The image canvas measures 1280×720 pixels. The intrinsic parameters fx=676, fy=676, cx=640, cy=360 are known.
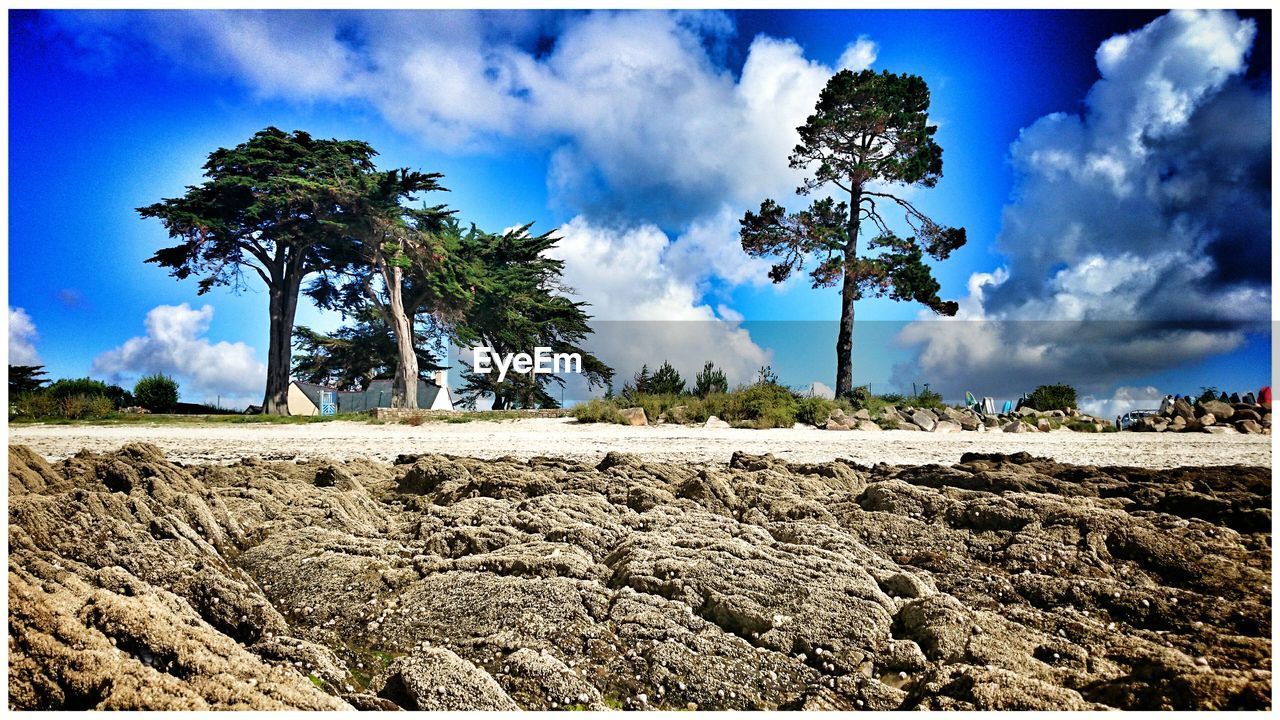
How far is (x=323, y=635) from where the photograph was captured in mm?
2979

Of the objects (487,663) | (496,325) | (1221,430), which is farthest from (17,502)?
(496,325)

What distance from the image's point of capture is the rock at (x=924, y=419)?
15.7m

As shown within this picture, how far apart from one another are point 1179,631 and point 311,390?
2858 centimetres

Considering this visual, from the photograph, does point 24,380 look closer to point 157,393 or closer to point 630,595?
point 157,393

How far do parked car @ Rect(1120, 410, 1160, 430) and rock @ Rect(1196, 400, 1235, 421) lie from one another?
1.01 meters

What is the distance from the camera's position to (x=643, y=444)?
10.0 m

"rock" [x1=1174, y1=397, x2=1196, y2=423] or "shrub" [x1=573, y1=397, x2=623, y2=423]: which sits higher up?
"rock" [x1=1174, y1=397, x2=1196, y2=423]

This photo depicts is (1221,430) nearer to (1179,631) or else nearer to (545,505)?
(1179,631)

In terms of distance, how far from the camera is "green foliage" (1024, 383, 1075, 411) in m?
19.8

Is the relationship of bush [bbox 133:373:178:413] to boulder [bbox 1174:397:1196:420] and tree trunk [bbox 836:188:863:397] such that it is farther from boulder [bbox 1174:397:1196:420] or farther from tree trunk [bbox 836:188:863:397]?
boulder [bbox 1174:397:1196:420]

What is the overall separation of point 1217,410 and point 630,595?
17.5m

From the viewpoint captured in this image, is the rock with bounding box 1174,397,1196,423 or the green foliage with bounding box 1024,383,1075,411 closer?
the rock with bounding box 1174,397,1196,423

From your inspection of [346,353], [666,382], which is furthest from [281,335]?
[666,382]

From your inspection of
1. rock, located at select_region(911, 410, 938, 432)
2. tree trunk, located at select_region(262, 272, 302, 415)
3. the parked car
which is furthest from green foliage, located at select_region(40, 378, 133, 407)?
the parked car
